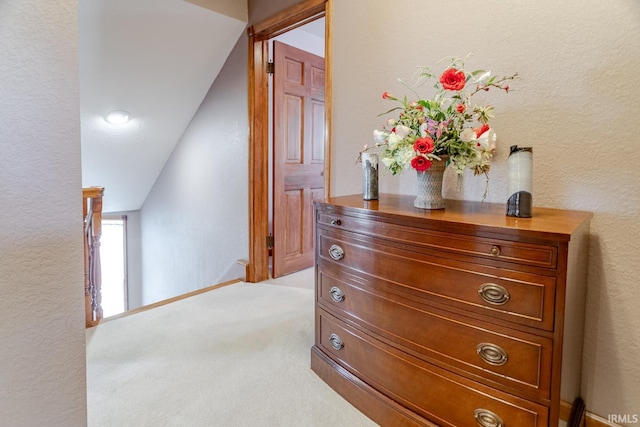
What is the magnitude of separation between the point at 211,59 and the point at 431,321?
2.83 m

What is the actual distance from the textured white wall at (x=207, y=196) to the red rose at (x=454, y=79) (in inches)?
79.5

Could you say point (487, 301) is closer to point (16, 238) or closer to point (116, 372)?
point (16, 238)

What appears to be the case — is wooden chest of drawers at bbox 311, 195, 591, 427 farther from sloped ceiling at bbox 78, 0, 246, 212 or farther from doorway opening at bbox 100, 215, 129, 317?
doorway opening at bbox 100, 215, 129, 317

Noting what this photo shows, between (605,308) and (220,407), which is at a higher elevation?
(605,308)

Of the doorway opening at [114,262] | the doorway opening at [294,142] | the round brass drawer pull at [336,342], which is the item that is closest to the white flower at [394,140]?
the round brass drawer pull at [336,342]

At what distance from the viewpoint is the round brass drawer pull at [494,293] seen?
A: 1.20 m

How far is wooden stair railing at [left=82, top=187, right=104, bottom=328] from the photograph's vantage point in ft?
7.71

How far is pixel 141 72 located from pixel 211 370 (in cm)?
235

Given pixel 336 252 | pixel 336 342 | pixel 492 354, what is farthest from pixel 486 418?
pixel 336 252

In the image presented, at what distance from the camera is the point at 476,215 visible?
1.41 meters

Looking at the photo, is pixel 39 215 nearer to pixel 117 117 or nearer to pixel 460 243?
pixel 460 243

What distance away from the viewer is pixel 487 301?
1245 millimetres

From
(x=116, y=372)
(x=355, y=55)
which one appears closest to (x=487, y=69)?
(x=355, y=55)

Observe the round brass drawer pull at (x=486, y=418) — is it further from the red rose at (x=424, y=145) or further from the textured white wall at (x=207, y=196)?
the textured white wall at (x=207, y=196)
